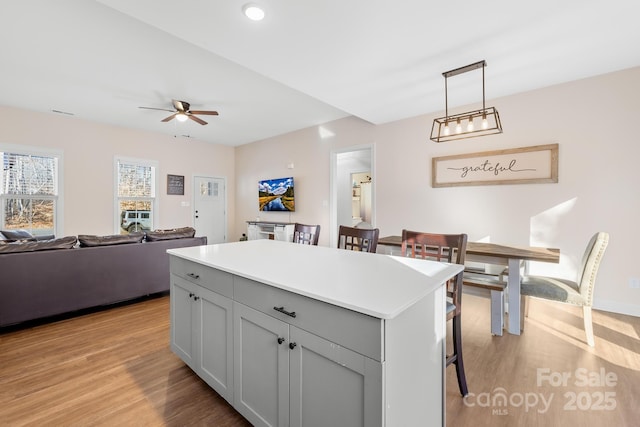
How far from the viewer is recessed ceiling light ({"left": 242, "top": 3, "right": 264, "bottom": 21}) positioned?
73.4 inches

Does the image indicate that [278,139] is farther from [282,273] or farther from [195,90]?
[282,273]

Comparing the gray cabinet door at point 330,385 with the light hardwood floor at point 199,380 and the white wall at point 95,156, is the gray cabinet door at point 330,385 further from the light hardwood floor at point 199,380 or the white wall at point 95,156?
the white wall at point 95,156

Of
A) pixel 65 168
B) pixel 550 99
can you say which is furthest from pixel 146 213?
pixel 550 99

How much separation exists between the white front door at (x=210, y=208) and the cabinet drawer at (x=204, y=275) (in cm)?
506

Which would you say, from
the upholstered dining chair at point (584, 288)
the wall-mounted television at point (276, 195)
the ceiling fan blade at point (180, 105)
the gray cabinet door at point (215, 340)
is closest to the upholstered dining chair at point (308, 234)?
the gray cabinet door at point (215, 340)

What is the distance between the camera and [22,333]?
250 cm

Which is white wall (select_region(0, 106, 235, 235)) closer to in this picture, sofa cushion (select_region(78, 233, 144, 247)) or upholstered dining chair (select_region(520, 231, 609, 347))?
sofa cushion (select_region(78, 233, 144, 247))

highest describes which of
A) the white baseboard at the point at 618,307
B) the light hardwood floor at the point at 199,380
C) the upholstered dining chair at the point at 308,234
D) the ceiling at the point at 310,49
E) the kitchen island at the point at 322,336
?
the ceiling at the point at 310,49

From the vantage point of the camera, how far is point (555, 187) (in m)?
3.18

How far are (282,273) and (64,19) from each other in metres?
2.92

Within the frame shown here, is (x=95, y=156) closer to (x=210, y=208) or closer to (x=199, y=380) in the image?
(x=210, y=208)

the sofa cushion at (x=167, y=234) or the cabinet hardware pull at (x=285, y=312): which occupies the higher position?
the sofa cushion at (x=167, y=234)

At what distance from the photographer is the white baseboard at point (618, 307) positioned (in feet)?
9.30

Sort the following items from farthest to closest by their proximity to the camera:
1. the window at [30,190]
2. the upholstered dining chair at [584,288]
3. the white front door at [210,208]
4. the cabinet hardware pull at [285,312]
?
the white front door at [210,208], the window at [30,190], the upholstered dining chair at [584,288], the cabinet hardware pull at [285,312]
